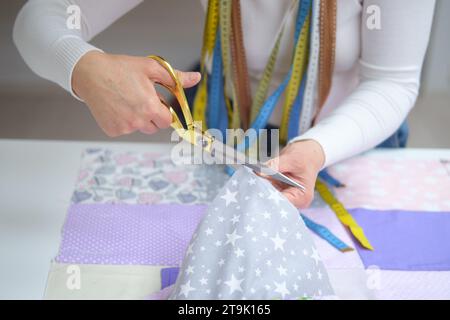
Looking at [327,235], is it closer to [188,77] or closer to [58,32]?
[188,77]

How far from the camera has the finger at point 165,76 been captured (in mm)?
516

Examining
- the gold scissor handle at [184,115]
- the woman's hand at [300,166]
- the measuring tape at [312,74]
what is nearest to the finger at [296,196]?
the woman's hand at [300,166]

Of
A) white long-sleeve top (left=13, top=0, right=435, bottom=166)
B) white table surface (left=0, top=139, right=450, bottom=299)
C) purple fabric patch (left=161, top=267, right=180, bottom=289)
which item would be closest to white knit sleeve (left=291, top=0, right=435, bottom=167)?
white long-sleeve top (left=13, top=0, right=435, bottom=166)

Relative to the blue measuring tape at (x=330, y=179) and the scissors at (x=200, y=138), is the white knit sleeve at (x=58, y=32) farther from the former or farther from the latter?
the blue measuring tape at (x=330, y=179)

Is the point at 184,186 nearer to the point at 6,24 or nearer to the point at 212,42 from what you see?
the point at 212,42

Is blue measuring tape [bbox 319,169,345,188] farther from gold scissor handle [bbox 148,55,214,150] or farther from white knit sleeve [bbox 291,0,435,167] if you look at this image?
gold scissor handle [bbox 148,55,214,150]

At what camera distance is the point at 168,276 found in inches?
23.0

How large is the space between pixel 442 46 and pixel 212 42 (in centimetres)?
54

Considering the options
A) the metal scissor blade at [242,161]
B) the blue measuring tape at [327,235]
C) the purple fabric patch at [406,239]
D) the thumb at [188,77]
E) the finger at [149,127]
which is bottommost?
the purple fabric patch at [406,239]

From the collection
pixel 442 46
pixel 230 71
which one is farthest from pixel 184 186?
pixel 442 46

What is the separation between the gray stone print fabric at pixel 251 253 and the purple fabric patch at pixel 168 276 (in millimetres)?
75

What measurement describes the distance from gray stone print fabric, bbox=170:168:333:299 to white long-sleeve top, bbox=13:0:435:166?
164 mm
